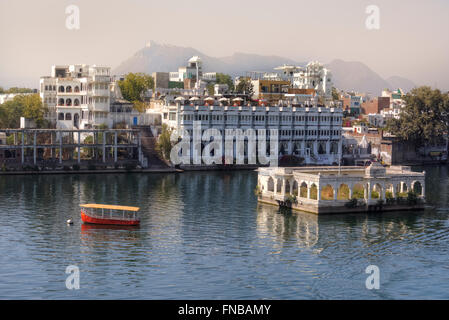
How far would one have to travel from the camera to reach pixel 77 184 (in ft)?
282

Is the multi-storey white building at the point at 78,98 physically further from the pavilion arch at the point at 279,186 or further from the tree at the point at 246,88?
the pavilion arch at the point at 279,186

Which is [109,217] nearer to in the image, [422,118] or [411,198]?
[411,198]

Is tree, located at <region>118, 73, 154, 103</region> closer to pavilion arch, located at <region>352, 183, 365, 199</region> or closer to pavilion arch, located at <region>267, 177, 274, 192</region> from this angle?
pavilion arch, located at <region>267, 177, 274, 192</region>

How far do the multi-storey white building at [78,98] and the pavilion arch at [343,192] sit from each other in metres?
57.0

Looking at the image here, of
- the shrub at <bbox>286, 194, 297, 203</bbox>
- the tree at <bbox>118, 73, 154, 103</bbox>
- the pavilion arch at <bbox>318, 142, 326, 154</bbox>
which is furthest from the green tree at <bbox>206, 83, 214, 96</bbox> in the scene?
the shrub at <bbox>286, 194, 297, 203</bbox>

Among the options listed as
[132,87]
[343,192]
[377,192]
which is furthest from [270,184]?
[132,87]

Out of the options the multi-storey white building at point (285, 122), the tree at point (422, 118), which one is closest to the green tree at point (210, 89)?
the multi-storey white building at point (285, 122)

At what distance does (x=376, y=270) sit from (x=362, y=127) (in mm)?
89430

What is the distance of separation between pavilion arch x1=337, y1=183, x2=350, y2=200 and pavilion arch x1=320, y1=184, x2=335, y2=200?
2.13 feet

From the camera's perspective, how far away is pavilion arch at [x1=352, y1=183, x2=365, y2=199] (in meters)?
65.9

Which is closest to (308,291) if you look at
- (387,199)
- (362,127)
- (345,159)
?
(387,199)

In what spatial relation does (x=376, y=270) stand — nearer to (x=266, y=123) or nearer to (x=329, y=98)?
(x=266, y=123)

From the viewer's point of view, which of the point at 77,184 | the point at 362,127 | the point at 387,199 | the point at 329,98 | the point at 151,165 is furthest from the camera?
the point at 329,98

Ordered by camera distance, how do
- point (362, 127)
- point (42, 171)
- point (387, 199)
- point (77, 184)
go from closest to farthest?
1. point (387, 199)
2. point (77, 184)
3. point (42, 171)
4. point (362, 127)
